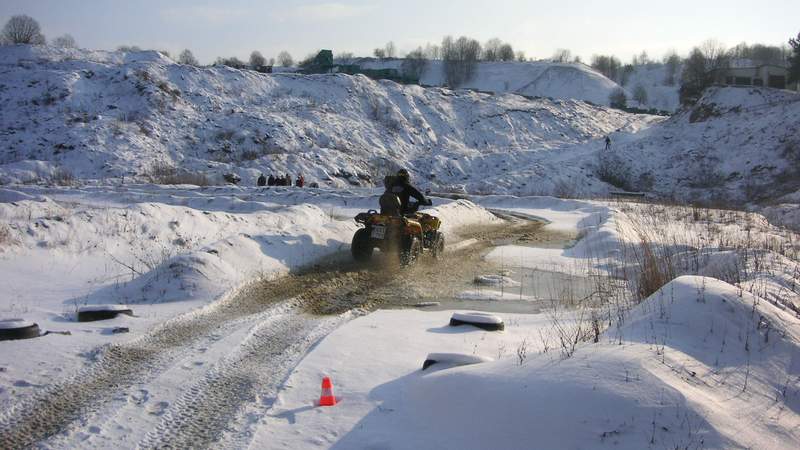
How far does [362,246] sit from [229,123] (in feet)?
131

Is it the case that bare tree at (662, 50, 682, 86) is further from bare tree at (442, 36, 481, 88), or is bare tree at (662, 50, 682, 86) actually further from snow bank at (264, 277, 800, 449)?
snow bank at (264, 277, 800, 449)

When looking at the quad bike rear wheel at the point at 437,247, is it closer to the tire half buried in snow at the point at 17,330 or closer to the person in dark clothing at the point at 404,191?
the person in dark clothing at the point at 404,191

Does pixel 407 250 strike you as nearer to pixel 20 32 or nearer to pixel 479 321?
pixel 479 321

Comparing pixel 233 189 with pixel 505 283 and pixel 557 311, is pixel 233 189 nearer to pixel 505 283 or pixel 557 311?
pixel 505 283

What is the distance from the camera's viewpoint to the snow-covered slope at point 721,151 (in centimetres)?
4306

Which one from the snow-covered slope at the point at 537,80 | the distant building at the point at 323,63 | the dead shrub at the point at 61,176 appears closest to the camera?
the dead shrub at the point at 61,176

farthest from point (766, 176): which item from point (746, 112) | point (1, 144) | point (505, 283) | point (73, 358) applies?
point (1, 144)

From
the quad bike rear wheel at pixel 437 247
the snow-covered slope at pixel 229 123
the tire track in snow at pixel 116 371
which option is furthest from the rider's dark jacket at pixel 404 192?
the snow-covered slope at pixel 229 123

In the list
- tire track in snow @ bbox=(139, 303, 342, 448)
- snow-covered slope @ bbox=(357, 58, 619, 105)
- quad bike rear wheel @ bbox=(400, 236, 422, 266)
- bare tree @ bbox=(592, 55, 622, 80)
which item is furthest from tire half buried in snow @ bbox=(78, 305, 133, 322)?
bare tree @ bbox=(592, 55, 622, 80)

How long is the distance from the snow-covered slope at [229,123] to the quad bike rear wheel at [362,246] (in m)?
27.4

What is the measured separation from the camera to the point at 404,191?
40.5 feet

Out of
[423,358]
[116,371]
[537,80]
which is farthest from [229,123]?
[537,80]

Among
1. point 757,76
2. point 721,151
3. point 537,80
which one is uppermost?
point 537,80

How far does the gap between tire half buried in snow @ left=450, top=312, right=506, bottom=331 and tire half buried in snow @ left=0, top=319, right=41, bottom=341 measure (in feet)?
14.4
